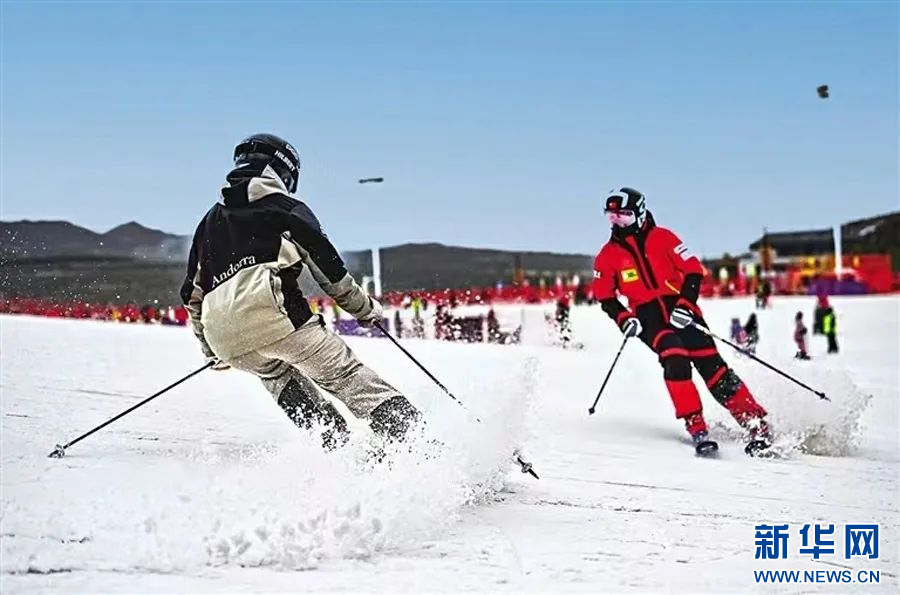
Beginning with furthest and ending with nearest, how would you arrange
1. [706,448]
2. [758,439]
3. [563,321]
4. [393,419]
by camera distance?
[563,321], [758,439], [706,448], [393,419]

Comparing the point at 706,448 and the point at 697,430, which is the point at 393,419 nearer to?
the point at 706,448

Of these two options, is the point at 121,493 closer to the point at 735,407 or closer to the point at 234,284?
the point at 234,284

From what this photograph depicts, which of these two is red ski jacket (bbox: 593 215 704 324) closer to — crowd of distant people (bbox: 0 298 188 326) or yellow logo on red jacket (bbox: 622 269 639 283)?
yellow logo on red jacket (bbox: 622 269 639 283)

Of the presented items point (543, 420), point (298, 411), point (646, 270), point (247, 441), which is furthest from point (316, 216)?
point (543, 420)

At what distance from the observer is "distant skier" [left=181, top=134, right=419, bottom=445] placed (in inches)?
144

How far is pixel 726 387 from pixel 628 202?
136cm

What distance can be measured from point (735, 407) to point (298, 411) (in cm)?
327

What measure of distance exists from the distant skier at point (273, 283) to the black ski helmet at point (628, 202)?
2.82 metres

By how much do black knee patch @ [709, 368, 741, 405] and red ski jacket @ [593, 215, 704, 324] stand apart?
48cm

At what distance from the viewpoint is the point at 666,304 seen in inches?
250

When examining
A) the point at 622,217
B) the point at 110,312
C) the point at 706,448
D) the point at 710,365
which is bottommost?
the point at 706,448

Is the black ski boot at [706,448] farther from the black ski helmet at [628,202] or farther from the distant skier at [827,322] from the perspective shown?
the distant skier at [827,322]

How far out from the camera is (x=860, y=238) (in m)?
38.1

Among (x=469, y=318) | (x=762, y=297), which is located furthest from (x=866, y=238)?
(x=469, y=318)
